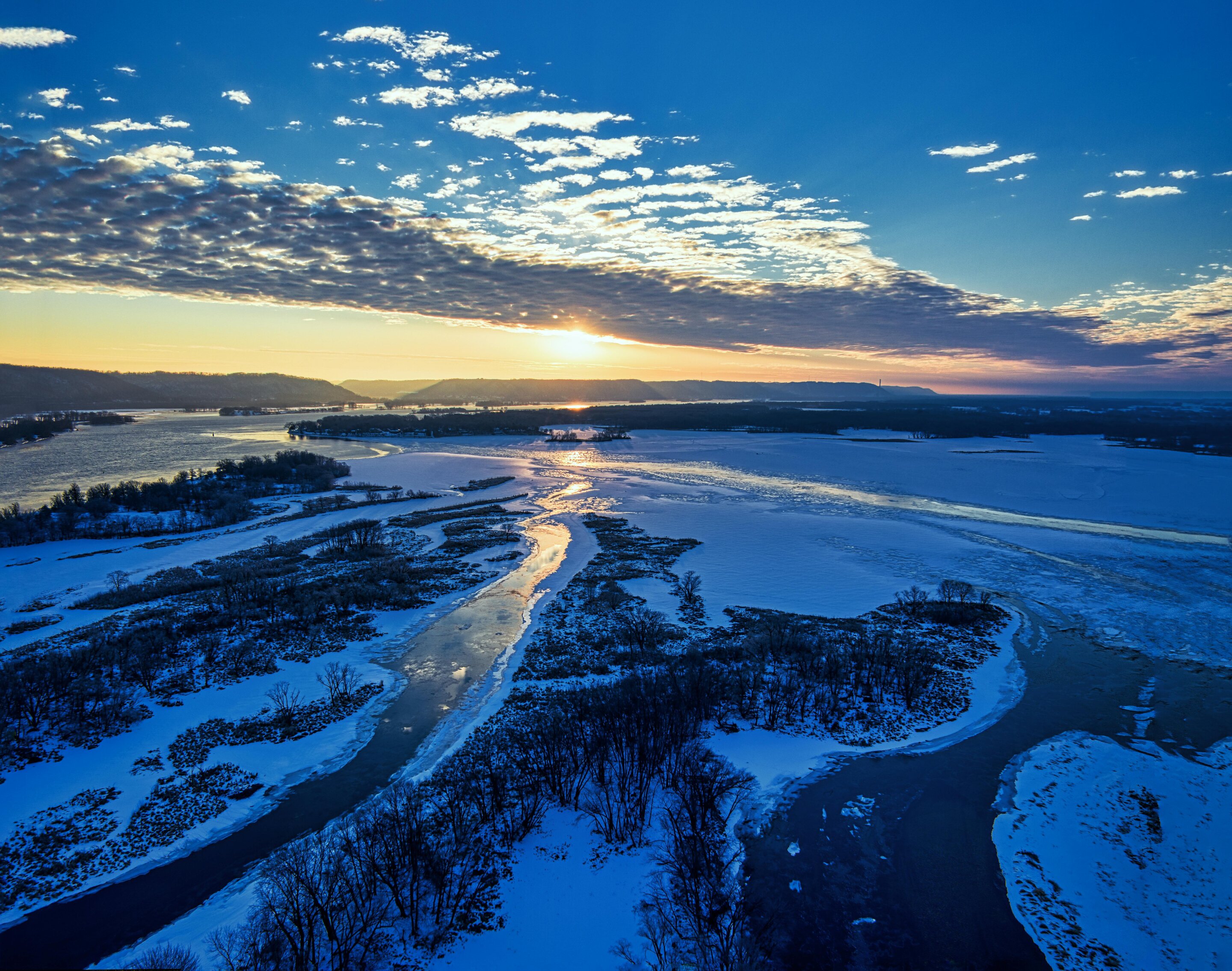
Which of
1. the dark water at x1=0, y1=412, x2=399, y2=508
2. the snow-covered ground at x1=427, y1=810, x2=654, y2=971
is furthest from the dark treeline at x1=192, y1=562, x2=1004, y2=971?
the dark water at x1=0, y1=412, x2=399, y2=508

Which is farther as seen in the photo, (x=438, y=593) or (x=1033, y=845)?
(x=438, y=593)

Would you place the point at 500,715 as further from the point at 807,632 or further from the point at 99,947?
the point at 807,632

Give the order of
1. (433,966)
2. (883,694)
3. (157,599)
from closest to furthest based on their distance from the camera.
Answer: (433,966)
(883,694)
(157,599)

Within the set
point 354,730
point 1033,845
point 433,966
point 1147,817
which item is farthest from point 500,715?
point 1147,817

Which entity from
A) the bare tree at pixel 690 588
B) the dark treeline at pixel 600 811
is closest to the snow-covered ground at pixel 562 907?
the dark treeline at pixel 600 811

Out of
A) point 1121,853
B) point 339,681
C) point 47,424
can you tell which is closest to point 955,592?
point 1121,853

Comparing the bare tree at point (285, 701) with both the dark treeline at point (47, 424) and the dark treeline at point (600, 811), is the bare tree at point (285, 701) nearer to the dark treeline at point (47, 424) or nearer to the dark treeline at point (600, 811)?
the dark treeline at point (600, 811)
